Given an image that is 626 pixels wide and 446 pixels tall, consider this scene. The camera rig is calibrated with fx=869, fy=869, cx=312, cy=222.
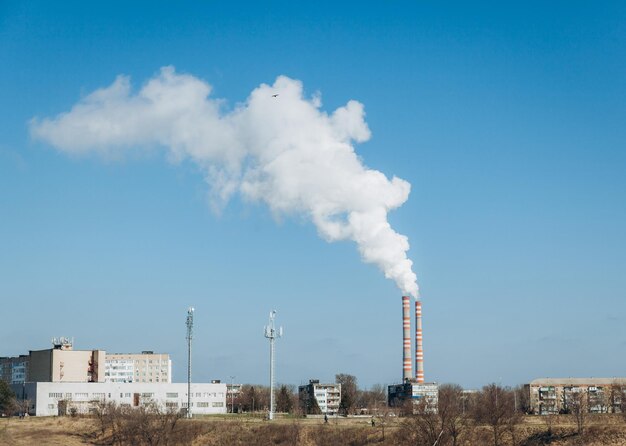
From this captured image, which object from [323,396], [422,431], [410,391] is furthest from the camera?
[323,396]

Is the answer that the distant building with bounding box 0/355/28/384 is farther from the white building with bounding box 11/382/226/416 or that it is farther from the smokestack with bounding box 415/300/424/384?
the smokestack with bounding box 415/300/424/384

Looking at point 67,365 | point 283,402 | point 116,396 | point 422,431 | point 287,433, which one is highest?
point 67,365

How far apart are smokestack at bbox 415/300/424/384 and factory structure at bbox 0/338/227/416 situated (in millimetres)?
38134

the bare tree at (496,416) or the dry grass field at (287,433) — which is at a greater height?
the bare tree at (496,416)

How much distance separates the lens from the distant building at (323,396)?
17638cm

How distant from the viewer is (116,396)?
144250 mm

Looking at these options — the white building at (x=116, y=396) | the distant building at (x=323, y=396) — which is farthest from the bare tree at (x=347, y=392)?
the white building at (x=116, y=396)

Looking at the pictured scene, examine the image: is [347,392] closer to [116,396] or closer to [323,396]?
[323,396]

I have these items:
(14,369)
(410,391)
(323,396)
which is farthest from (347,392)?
(14,369)

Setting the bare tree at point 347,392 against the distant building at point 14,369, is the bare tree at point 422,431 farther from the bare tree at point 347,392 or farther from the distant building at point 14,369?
the distant building at point 14,369

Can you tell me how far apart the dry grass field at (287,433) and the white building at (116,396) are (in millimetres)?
16652

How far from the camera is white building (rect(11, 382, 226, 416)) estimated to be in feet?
452

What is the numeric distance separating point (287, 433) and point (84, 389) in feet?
163

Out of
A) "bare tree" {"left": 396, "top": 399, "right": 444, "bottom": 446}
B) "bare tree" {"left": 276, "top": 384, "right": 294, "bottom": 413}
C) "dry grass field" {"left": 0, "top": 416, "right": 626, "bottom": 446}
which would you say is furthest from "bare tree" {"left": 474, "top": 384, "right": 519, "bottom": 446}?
"bare tree" {"left": 276, "top": 384, "right": 294, "bottom": 413}
